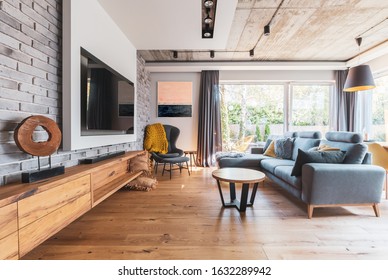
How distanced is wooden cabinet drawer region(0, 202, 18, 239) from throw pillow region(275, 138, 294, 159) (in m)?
3.72

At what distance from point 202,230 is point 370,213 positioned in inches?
78.7

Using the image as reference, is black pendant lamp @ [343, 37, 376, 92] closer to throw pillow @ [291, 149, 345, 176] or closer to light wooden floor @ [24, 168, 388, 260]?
throw pillow @ [291, 149, 345, 176]

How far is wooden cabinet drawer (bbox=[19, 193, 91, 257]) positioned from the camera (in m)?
1.08

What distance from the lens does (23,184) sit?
122 centimetres

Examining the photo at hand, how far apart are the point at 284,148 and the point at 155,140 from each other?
8.73 feet

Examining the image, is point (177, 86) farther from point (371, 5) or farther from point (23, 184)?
point (23, 184)

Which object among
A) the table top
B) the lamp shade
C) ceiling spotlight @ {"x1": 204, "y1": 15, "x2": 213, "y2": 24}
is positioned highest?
ceiling spotlight @ {"x1": 204, "y1": 15, "x2": 213, "y2": 24}

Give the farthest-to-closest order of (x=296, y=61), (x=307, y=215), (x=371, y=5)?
(x=296, y=61) < (x=371, y=5) < (x=307, y=215)

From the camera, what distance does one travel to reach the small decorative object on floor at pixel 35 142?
125 cm

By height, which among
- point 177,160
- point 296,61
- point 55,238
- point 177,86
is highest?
point 296,61

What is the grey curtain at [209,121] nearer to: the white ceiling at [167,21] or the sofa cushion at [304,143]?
the white ceiling at [167,21]

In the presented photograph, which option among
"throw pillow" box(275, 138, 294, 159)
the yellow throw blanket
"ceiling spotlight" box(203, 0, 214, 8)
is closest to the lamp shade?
"throw pillow" box(275, 138, 294, 159)

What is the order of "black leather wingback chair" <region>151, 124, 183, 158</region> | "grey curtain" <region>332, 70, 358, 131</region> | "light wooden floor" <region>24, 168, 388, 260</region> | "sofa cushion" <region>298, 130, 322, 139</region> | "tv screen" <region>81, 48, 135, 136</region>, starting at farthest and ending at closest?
"grey curtain" <region>332, 70, 358, 131</region>, "black leather wingback chair" <region>151, 124, 183, 158</region>, "sofa cushion" <region>298, 130, 322, 139</region>, "tv screen" <region>81, 48, 135, 136</region>, "light wooden floor" <region>24, 168, 388, 260</region>

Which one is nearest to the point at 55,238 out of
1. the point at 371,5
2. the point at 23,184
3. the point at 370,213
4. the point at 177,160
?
the point at 23,184
